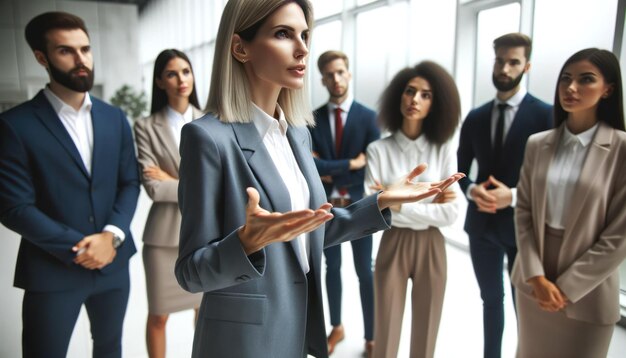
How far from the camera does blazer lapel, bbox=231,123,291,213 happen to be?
55.2 inches

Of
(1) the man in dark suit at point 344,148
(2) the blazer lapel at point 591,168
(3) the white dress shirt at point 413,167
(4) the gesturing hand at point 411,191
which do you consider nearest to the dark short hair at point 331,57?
(1) the man in dark suit at point 344,148

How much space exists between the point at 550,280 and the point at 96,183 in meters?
2.37

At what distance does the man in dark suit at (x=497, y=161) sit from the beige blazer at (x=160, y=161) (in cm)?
175

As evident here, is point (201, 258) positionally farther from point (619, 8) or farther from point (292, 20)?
point (619, 8)

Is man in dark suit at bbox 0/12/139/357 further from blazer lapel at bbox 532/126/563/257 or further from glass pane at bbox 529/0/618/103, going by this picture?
glass pane at bbox 529/0/618/103

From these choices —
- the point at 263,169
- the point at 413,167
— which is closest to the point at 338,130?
the point at 413,167

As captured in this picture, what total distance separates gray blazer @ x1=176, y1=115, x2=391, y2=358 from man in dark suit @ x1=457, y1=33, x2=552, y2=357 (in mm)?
1376

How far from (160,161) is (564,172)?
2343 mm

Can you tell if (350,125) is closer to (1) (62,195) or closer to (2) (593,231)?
(2) (593,231)

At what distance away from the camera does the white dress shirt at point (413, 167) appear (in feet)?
8.58

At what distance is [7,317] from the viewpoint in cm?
392

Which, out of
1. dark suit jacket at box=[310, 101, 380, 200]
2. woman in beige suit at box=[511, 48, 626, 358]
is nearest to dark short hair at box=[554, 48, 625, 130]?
woman in beige suit at box=[511, 48, 626, 358]

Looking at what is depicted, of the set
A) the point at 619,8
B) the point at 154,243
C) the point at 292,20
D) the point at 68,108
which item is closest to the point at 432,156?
the point at 619,8

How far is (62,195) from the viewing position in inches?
93.0
